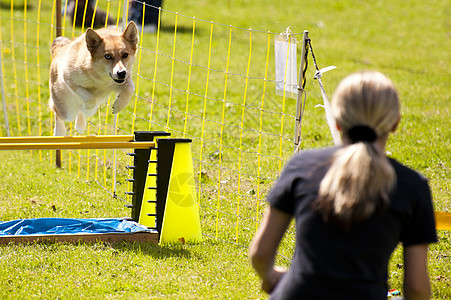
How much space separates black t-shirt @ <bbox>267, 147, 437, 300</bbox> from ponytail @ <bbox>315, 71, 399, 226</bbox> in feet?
0.14

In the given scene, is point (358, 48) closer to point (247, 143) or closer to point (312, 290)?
point (247, 143)

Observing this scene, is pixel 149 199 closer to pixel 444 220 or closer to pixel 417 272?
pixel 444 220

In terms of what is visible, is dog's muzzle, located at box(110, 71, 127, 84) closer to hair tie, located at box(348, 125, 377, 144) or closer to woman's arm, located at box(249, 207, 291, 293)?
woman's arm, located at box(249, 207, 291, 293)

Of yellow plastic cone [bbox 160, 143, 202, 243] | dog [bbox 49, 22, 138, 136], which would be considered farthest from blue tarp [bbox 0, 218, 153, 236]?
dog [bbox 49, 22, 138, 136]

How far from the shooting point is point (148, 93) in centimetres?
1030

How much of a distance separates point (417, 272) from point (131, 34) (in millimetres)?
3175

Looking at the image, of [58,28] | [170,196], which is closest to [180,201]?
[170,196]

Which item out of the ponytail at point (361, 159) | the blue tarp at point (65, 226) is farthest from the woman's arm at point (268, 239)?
the blue tarp at point (65, 226)

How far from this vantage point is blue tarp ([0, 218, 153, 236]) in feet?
16.7

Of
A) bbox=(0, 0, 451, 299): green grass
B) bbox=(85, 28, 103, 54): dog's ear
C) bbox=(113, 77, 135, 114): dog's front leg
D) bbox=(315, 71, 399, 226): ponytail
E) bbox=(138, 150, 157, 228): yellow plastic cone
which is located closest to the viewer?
bbox=(315, 71, 399, 226): ponytail

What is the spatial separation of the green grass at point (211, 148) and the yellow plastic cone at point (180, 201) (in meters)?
0.13

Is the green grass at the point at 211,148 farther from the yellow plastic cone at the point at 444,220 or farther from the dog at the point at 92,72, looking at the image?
the dog at the point at 92,72

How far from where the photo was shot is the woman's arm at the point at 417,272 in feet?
6.88

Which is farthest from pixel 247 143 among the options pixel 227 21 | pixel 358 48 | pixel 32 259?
pixel 227 21
